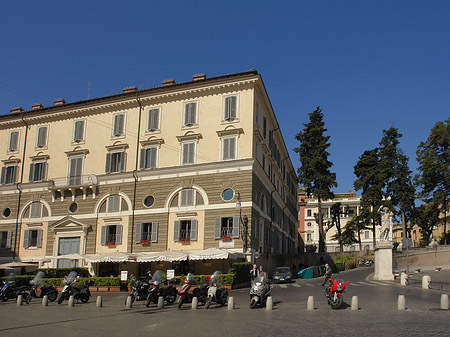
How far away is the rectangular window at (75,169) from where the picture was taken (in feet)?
130

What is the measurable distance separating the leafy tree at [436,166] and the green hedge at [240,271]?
96.4 feet

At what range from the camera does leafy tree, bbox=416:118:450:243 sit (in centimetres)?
5175

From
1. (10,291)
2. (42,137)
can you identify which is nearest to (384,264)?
(10,291)

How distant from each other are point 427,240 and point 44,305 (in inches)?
2217

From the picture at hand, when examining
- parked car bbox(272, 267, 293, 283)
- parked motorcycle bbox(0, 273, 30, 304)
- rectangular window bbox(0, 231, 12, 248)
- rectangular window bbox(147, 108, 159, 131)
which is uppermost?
rectangular window bbox(147, 108, 159, 131)

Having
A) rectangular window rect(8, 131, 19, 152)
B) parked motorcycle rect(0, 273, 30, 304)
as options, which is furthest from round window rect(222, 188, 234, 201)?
rectangular window rect(8, 131, 19, 152)

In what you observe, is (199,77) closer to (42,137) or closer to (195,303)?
(42,137)

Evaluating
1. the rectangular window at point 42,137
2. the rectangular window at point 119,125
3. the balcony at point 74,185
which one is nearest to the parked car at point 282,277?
the balcony at point 74,185

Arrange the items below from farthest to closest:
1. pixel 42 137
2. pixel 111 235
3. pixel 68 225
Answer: pixel 42 137
pixel 68 225
pixel 111 235

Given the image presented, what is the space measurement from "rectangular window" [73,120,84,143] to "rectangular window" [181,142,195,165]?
9842mm

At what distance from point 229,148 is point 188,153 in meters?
3.40

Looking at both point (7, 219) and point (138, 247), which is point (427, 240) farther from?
point (7, 219)

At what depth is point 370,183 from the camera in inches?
2345

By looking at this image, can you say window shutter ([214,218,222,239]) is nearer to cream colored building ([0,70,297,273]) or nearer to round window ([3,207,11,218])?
cream colored building ([0,70,297,273])
